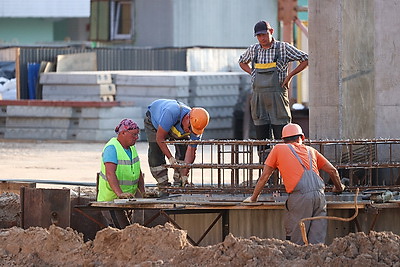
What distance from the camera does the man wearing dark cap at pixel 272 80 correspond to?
12.7 metres

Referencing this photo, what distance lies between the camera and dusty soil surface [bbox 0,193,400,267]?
29.6 ft

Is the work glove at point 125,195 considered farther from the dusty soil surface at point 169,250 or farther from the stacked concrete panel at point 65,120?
the stacked concrete panel at point 65,120

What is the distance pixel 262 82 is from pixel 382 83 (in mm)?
1356

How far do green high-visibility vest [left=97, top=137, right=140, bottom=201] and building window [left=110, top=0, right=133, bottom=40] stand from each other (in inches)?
906

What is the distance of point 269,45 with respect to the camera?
12656 mm

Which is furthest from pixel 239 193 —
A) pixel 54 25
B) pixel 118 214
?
pixel 54 25

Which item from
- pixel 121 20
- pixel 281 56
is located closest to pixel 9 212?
pixel 281 56

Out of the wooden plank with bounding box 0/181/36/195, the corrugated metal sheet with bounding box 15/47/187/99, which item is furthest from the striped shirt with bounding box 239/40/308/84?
the corrugated metal sheet with bounding box 15/47/187/99

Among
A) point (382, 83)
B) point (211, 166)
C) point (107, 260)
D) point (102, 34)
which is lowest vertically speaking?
point (107, 260)

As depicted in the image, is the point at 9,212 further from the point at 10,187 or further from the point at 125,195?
the point at 125,195

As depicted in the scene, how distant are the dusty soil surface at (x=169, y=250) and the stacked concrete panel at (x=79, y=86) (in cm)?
1357

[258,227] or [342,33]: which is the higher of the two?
[342,33]

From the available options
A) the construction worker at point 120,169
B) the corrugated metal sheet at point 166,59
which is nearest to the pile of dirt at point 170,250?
the construction worker at point 120,169

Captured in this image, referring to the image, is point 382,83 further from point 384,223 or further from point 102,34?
point 102,34
